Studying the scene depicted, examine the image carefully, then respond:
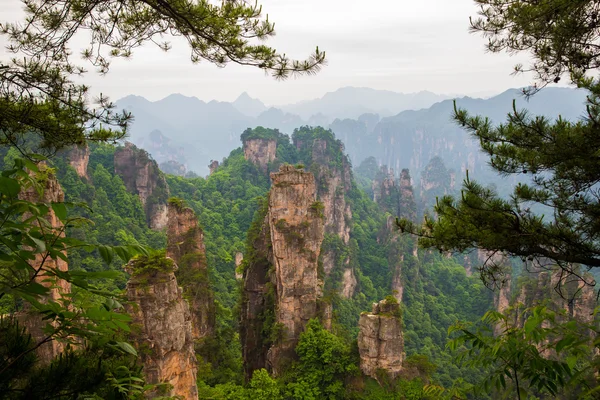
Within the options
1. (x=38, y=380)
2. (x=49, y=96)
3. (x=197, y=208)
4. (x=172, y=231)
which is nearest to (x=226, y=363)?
(x=172, y=231)

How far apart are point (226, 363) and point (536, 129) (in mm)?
17640

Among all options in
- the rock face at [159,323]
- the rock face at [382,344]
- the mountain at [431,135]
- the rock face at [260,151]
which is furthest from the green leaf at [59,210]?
the mountain at [431,135]

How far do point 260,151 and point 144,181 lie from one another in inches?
792

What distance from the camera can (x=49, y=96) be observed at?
4852mm

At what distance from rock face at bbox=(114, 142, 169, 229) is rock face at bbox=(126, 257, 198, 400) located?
2724 centimetres

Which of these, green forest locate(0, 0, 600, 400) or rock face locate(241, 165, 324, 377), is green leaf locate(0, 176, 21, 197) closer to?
green forest locate(0, 0, 600, 400)

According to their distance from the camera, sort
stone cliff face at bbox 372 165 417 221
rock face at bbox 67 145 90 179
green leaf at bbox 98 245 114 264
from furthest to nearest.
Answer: stone cliff face at bbox 372 165 417 221
rock face at bbox 67 145 90 179
green leaf at bbox 98 245 114 264

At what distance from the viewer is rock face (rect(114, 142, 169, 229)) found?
3719 centimetres

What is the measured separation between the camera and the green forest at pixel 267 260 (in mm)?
2057

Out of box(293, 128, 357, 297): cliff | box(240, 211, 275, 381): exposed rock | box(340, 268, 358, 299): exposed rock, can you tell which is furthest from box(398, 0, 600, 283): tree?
box(340, 268, 358, 299): exposed rock

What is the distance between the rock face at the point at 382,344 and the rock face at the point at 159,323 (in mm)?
7611

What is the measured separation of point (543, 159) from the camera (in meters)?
4.83

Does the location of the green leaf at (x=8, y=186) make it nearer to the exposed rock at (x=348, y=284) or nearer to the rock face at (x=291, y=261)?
the rock face at (x=291, y=261)

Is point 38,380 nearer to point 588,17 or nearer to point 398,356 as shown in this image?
point 588,17
